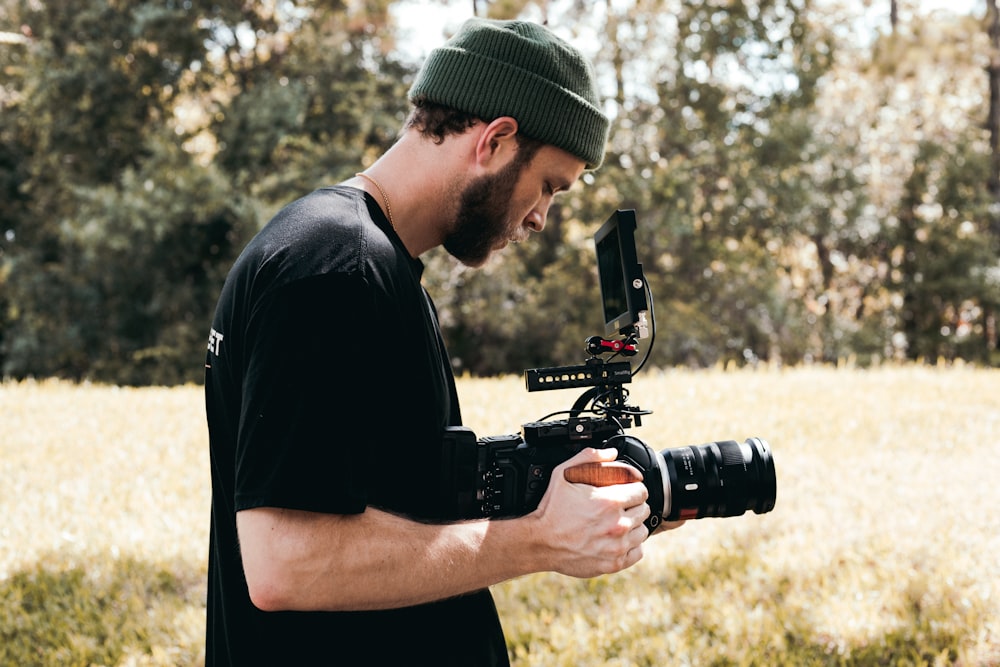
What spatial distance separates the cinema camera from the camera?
5.20 ft

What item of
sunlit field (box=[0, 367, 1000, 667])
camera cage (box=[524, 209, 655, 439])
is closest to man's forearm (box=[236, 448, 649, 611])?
camera cage (box=[524, 209, 655, 439])

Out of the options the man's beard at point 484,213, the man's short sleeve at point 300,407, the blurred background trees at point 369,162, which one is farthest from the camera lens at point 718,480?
the blurred background trees at point 369,162

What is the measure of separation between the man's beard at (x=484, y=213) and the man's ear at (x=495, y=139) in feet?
0.10

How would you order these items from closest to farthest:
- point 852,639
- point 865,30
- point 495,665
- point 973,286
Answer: point 495,665 < point 852,639 < point 973,286 < point 865,30

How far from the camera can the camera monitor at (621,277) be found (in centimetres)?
183

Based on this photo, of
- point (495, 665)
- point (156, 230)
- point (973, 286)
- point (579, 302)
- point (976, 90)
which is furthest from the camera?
point (976, 90)

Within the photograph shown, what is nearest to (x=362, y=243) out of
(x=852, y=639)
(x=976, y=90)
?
(x=852, y=639)

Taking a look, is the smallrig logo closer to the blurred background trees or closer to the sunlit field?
the sunlit field

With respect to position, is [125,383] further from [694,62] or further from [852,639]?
[852,639]

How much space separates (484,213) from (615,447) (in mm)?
512

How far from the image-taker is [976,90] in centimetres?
1998

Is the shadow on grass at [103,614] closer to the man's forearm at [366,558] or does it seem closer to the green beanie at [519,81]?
the man's forearm at [366,558]

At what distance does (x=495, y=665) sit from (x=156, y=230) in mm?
12874

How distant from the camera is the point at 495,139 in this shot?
1660 mm
